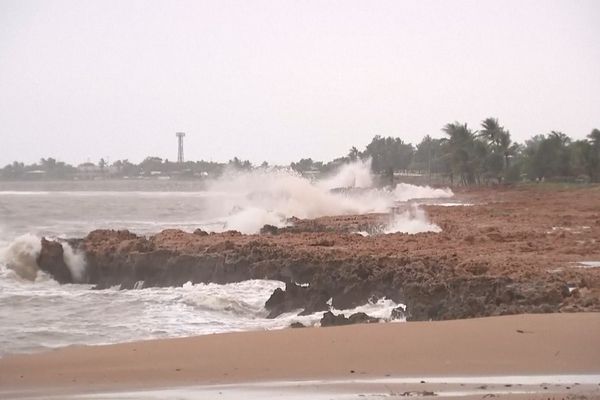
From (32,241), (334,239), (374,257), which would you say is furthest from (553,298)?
(32,241)

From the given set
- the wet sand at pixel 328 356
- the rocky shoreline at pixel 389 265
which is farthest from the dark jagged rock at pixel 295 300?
the wet sand at pixel 328 356

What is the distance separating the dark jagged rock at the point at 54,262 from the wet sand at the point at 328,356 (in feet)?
31.5

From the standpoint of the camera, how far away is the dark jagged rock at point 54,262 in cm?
1927

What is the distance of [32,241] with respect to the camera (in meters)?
21.1

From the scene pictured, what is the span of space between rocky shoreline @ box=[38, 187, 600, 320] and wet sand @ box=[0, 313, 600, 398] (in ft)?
4.68

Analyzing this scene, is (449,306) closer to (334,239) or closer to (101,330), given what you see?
(101,330)

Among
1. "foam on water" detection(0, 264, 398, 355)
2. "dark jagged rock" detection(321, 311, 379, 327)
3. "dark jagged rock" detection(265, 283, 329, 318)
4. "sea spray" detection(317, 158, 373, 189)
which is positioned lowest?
"foam on water" detection(0, 264, 398, 355)

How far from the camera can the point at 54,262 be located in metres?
19.8

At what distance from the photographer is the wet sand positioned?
25.0 feet

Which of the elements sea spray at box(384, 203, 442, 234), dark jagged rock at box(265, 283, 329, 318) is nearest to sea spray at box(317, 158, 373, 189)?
sea spray at box(384, 203, 442, 234)

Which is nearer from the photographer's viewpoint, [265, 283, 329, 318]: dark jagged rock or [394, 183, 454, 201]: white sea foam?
[265, 283, 329, 318]: dark jagged rock

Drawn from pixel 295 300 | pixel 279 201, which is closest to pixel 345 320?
pixel 295 300

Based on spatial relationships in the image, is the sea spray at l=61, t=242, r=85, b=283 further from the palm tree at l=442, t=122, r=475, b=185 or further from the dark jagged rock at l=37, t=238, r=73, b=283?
the palm tree at l=442, t=122, r=475, b=185

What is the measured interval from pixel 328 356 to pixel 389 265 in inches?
227
